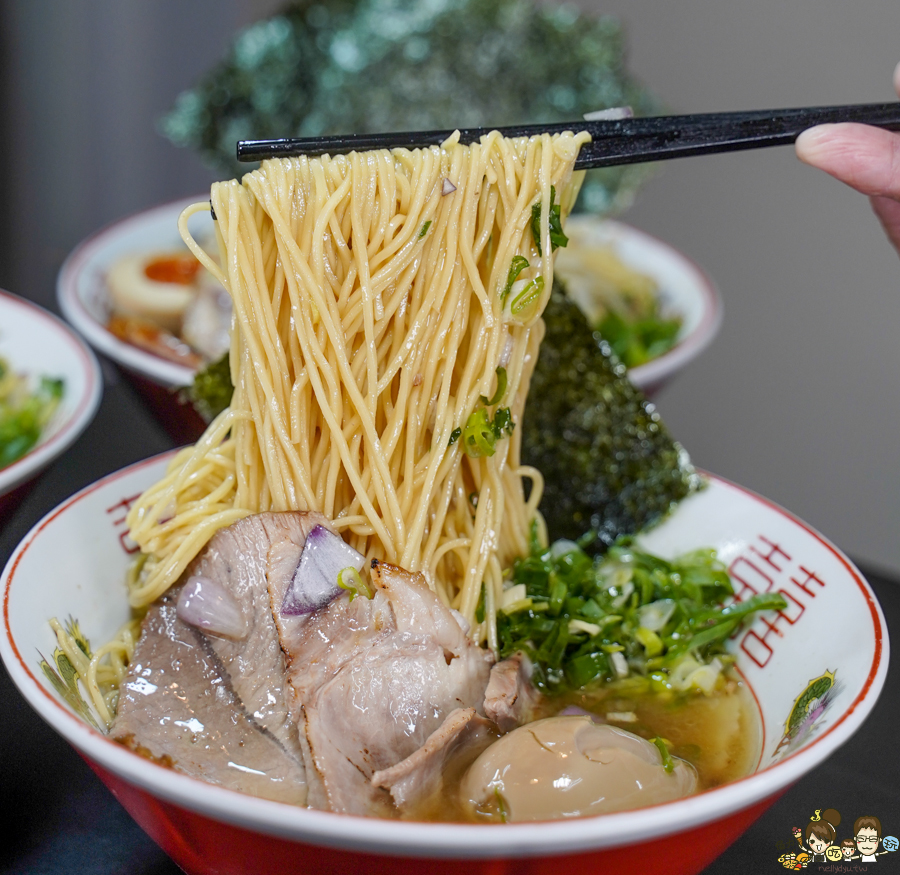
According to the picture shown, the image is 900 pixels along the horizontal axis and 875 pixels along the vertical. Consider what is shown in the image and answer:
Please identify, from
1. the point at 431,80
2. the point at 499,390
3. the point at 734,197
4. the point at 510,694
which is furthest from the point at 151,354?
the point at 734,197

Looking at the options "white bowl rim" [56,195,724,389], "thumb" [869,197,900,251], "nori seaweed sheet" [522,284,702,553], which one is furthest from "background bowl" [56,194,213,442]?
"thumb" [869,197,900,251]

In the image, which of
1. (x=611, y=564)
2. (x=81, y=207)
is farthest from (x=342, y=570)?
(x=81, y=207)

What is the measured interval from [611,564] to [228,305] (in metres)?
1.80

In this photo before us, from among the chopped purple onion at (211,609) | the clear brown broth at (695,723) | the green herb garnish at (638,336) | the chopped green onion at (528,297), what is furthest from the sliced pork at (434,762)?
the green herb garnish at (638,336)

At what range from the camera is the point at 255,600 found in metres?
1.51

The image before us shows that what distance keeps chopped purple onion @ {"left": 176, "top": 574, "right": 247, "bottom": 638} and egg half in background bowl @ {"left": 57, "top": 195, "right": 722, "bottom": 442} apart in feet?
2.73

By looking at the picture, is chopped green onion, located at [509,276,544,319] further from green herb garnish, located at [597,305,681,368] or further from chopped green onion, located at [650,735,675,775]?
green herb garnish, located at [597,305,681,368]

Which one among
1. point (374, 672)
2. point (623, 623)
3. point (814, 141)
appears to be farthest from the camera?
point (623, 623)

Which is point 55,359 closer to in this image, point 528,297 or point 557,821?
point 528,297

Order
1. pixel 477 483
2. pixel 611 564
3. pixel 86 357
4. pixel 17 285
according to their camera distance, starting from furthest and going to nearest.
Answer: pixel 17 285, pixel 86 357, pixel 611 564, pixel 477 483

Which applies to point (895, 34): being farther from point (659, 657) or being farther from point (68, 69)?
point (68, 69)

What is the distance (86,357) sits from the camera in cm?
241

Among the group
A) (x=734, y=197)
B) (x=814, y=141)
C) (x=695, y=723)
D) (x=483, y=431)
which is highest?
(x=814, y=141)

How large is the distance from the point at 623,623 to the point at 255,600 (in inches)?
29.1
